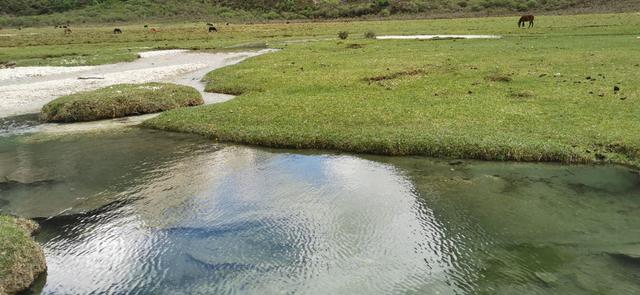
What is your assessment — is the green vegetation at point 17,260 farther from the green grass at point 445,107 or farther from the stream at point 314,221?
the green grass at point 445,107

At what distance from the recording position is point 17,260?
11.2 meters

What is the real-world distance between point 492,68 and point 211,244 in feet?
98.2

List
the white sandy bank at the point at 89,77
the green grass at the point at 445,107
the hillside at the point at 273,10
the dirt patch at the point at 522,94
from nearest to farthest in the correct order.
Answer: the green grass at the point at 445,107, the dirt patch at the point at 522,94, the white sandy bank at the point at 89,77, the hillside at the point at 273,10

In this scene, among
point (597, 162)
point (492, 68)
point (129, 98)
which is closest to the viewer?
point (597, 162)

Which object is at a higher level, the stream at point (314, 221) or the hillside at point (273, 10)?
the hillside at point (273, 10)

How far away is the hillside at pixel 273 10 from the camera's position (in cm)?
14975

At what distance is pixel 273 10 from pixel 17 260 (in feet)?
628

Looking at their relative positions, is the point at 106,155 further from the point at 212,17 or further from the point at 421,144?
the point at 212,17

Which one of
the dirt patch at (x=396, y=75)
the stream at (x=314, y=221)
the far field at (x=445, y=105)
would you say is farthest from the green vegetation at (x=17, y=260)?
the dirt patch at (x=396, y=75)

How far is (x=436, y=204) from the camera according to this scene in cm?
1534

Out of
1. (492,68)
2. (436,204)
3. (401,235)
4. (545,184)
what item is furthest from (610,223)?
(492,68)

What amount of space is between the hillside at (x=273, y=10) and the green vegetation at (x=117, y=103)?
126m

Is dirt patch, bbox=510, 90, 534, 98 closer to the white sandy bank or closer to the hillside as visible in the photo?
the white sandy bank

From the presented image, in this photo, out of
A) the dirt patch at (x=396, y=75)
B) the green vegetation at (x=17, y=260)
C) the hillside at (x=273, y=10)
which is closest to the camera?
the green vegetation at (x=17, y=260)
